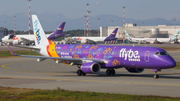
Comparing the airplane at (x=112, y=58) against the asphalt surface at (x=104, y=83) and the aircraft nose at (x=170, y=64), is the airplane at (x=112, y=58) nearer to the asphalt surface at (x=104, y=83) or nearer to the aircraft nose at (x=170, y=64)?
the aircraft nose at (x=170, y=64)

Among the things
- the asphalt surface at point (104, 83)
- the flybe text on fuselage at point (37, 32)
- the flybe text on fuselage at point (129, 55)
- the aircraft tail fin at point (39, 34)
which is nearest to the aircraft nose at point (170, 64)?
the asphalt surface at point (104, 83)

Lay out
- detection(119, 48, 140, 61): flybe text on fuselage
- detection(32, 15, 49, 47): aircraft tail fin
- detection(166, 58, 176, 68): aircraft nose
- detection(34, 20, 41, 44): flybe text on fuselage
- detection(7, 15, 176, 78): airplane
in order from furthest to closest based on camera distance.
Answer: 1. detection(34, 20, 41, 44): flybe text on fuselage
2. detection(32, 15, 49, 47): aircraft tail fin
3. detection(119, 48, 140, 61): flybe text on fuselage
4. detection(7, 15, 176, 78): airplane
5. detection(166, 58, 176, 68): aircraft nose

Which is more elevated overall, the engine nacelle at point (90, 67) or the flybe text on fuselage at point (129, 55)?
the flybe text on fuselage at point (129, 55)

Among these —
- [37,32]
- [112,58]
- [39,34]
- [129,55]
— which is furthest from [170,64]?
[37,32]

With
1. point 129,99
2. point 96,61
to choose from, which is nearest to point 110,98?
point 129,99

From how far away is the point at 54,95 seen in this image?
16953 millimetres

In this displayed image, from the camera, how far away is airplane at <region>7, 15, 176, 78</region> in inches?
1104

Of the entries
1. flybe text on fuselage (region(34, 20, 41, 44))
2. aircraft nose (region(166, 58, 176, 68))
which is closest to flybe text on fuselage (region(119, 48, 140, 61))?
aircraft nose (region(166, 58, 176, 68))

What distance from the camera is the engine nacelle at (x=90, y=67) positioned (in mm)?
30125

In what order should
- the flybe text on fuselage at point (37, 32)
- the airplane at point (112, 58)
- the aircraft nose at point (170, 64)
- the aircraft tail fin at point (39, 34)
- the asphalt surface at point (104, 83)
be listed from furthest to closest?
the flybe text on fuselage at point (37, 32) → the aircraft tail fin at point (39, 34) → the airplane at point (112, 58) → the aircraft nose at point (170, 64) → the asphalt surface at point (104, 83)

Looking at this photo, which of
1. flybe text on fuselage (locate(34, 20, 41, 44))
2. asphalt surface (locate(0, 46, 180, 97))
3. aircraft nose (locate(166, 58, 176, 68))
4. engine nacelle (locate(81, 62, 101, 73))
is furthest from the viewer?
flybe text on fuselage (locate(34, 20, 41, 44))

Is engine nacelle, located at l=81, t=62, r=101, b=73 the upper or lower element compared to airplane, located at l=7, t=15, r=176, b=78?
lower

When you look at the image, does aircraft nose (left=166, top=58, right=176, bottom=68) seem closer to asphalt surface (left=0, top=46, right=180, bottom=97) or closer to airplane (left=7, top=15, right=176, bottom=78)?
airplane (left=7, top=15, right=176, bottom=78)

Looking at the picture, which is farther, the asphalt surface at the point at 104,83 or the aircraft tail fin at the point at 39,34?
the aircraft tail fin at the point at 39,34
